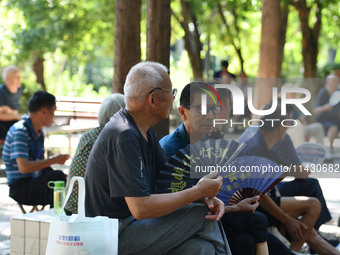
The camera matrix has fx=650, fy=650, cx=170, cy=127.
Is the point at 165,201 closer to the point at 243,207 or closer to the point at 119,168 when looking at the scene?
the point at 119,168

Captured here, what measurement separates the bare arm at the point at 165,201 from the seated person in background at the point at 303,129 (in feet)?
4.79

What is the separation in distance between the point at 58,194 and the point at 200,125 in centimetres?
172

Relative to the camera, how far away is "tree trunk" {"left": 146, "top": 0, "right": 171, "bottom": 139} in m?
7.02

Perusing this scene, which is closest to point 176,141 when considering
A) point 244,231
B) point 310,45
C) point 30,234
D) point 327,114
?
point 244,231

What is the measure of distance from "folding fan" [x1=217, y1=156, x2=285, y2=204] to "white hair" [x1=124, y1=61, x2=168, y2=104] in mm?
829

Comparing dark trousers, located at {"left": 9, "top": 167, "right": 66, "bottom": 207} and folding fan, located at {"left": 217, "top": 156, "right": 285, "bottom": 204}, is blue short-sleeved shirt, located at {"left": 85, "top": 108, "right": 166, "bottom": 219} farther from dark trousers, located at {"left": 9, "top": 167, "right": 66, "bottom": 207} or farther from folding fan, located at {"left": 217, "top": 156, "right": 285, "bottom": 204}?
dark trousers, located at {"left": 9, "top": 167, "right": 66, "bottom": 207}

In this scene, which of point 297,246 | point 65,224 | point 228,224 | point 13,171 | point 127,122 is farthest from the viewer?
point 13,171

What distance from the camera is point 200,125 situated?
4848mm

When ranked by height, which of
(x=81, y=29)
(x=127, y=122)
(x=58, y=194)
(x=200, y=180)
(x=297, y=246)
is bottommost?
(x=297, y=246)

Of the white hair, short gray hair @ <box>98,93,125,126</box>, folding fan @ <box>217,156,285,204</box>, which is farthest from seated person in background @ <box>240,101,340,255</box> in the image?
the white hair

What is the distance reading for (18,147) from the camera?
20.7ft

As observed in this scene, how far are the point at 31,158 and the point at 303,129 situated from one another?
2.68m

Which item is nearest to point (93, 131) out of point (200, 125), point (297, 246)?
point (200, 125)

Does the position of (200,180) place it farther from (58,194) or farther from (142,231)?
(58,194)
